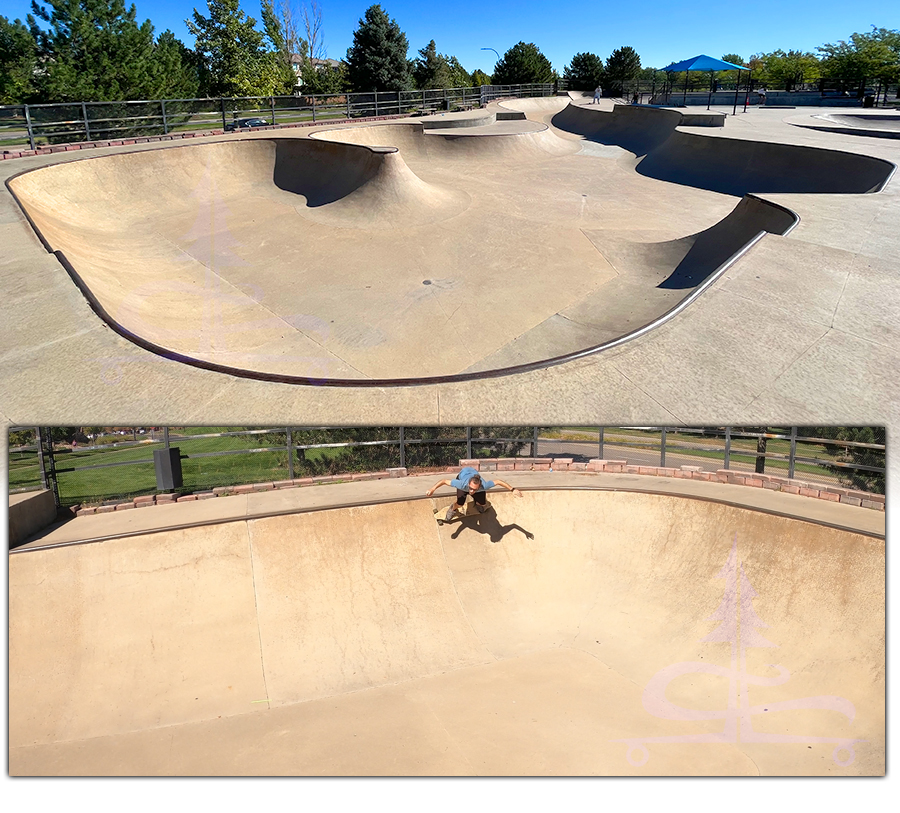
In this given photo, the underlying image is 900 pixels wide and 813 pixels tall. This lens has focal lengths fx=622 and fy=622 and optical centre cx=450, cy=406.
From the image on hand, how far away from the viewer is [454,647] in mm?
5117

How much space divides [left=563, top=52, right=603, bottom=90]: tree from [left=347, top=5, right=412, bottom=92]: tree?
50.8 feet

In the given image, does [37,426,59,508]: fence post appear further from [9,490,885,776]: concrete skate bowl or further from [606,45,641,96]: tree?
[606,45,641,96]: tree

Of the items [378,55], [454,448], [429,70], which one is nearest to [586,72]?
[429,70]

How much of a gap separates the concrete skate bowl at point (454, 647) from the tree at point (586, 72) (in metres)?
48.8

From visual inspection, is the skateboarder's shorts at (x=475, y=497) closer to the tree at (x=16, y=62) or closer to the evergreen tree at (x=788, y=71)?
the tree at (x=16, y=62)

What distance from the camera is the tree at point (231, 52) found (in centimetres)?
3651

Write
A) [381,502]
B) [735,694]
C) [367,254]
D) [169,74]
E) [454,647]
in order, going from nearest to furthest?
[735,694] → [454,647] → [381,502] → [367,254] → [169,74]

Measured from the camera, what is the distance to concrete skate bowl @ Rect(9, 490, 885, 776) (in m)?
3.98

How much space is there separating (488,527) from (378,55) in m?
38.4

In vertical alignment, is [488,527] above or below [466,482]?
below

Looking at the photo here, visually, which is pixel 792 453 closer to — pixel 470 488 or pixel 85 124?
pixel 470 488

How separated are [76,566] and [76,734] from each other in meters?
1.23

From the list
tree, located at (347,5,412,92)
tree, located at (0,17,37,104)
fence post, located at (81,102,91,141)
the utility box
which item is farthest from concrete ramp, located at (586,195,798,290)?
tree, located at (347,5,412,92)

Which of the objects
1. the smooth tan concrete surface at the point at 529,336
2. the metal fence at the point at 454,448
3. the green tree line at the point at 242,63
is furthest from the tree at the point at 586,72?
the metal fence at the point at 454,448
